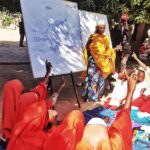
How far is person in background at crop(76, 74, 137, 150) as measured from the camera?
3066mm

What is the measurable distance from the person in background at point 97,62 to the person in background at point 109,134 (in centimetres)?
404

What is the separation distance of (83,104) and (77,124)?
4133 millimetres

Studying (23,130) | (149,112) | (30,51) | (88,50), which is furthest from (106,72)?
(23,130)

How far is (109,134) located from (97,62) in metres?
4.41

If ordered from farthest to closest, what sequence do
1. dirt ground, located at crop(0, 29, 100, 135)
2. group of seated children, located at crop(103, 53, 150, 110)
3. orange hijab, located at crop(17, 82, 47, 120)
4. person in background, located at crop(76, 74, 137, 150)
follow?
1. dirt ground, located at crop(0, 29, 100, 135)
2. group of seated children, located at crop(103, 53, 150, 110)
3. orange hijab, located at crop(17, 82, 47, 120)
4. person in background, located at crop(76, 74, 137, 150)

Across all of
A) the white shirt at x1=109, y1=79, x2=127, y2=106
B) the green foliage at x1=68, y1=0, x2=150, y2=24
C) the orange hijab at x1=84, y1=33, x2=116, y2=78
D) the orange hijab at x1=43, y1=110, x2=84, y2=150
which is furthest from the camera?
the green foliage at x1=68, y1=0, x2=150, y2=24

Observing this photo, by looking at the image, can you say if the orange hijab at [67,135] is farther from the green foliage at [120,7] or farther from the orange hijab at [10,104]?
the green foliage at [120,7]

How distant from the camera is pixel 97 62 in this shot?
7812 mm

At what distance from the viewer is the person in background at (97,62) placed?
780cm

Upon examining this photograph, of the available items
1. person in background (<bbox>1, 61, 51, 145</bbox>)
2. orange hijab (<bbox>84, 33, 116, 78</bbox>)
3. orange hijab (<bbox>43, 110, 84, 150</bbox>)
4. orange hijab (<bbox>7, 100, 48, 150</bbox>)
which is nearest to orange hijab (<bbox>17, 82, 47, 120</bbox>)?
person in background (<bbox>1, 61, 51, 145</bbox>)

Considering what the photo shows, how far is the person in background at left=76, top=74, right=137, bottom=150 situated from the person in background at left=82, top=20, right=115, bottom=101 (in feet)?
13.3

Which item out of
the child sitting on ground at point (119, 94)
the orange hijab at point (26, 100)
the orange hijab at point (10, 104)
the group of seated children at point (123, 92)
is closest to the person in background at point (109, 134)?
the orange hijab at point (26, 100)

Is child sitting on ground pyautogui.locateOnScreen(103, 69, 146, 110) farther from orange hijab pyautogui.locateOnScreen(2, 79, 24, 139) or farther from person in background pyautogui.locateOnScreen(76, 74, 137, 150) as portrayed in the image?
person in background pyautogui.locateOnScreen(76, 74, 137, 150)

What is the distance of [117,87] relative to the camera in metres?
7.40
